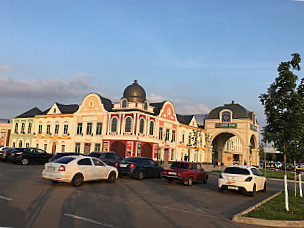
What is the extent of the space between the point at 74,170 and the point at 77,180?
574 millimetres

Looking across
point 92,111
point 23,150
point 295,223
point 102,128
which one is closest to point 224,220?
point 295,223

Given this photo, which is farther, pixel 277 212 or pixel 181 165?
pixel 181 165

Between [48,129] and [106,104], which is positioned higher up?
[106,104]

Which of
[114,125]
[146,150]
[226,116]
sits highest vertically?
A: [226,116]

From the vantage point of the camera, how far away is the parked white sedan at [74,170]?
13.1 m

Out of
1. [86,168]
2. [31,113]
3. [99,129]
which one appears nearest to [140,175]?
[86,168]

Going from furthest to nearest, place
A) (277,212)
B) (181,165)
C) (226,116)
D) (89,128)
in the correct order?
(226,116), (89,128), (181,165), (277,212)

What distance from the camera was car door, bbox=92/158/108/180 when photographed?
14.9 m

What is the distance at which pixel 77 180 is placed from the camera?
1373 centimetres

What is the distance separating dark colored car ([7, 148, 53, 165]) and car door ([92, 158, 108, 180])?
14.0 metres

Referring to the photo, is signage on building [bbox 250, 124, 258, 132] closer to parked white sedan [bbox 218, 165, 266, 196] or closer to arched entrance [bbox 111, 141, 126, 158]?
arched entrance [bbox 111, 141, 126, 158]

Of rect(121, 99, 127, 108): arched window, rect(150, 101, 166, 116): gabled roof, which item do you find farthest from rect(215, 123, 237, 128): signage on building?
rect(121, 99, 127, 108): arched window

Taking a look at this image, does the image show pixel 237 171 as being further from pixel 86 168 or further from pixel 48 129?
pixel 48 129

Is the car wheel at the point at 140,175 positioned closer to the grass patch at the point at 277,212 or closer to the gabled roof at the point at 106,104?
the grass patch at the point at 277,212
